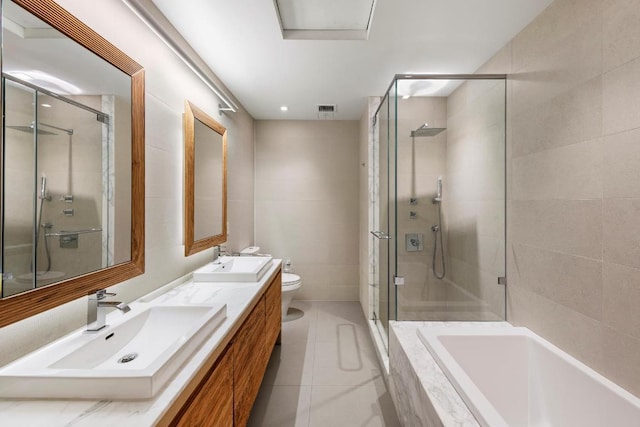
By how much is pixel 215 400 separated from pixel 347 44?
2.23 meters

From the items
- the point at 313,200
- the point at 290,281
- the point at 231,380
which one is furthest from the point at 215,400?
the point at 313,200

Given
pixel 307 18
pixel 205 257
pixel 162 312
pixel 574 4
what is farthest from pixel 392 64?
pixel 162 312

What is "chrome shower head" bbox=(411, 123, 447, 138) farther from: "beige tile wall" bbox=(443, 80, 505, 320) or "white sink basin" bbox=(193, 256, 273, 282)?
"white sink basin" bbox=(193, 256, 273, 282)

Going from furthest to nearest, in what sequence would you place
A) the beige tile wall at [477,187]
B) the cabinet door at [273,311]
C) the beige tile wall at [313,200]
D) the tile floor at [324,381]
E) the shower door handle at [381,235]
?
the beige tile wall at [313,200] → the shower door handle at [381,235] → the cabinet door at [273,311] → the beige tile wall at [477,187] → the tile floor at [324,381]

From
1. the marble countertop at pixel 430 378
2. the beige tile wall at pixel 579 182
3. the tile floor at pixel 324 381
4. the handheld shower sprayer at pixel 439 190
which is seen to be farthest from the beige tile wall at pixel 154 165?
the beige tile wall at pixel 579 182

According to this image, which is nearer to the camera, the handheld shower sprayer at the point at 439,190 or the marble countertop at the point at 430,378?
the marble countertop at the point at 430,378

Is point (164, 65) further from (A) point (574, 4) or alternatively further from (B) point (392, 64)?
(A) point (574, 4)

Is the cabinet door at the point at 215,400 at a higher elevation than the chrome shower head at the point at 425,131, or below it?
below

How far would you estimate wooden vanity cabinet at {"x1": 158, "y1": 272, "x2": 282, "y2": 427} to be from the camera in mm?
915

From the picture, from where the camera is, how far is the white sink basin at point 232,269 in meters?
2.02

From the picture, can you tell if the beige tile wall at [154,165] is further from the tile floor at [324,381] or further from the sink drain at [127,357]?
the tile floor at [324,381]

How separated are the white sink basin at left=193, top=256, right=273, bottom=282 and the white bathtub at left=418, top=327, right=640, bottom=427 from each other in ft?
3.87

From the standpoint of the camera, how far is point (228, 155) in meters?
2.94

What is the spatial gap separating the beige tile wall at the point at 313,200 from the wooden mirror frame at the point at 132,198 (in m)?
2.44
